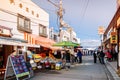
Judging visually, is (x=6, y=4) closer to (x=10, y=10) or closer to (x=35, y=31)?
(x=10, y=10)

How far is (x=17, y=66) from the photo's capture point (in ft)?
54.3

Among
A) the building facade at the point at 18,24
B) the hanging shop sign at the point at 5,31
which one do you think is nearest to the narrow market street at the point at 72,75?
the building facade at the point at 18,24

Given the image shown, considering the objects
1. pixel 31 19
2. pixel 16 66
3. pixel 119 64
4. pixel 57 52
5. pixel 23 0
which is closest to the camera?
pixel 16 66

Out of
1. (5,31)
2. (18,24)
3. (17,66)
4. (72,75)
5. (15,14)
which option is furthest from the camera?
(18,24)

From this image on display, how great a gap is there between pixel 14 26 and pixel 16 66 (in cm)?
779

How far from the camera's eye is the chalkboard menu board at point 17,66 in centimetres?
1598

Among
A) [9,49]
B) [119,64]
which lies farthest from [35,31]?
[119,64]

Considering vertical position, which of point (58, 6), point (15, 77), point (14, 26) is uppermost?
point (58, 6)

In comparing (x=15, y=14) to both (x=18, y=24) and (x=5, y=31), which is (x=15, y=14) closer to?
(x=18, y=24)

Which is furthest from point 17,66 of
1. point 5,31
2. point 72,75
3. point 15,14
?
point 15,14

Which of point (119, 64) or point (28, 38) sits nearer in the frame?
point (119, 64)

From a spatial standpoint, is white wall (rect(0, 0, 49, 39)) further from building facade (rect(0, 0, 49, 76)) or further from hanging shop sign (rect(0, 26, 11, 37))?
hanging shop sign (rect(0, 26, 11, 37))

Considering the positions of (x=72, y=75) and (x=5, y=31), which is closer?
(x=72, y=75)

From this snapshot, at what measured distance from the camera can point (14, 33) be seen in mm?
23609
